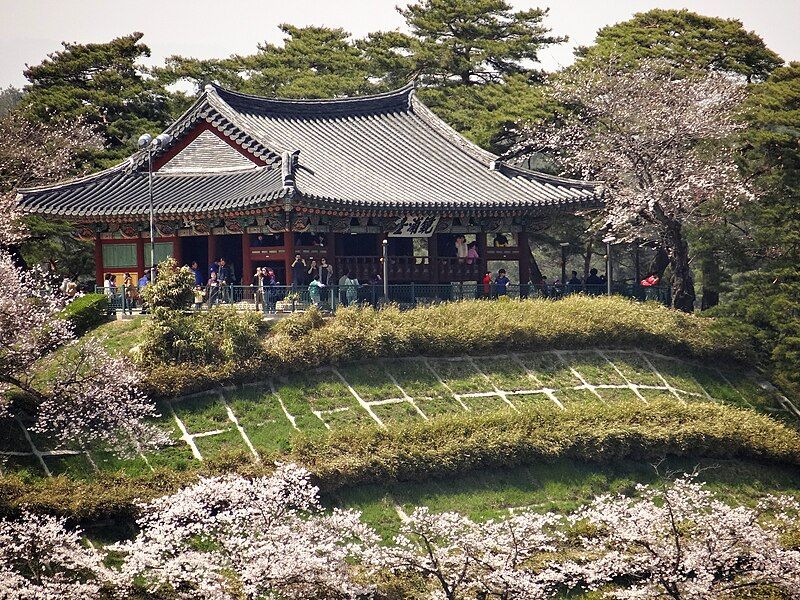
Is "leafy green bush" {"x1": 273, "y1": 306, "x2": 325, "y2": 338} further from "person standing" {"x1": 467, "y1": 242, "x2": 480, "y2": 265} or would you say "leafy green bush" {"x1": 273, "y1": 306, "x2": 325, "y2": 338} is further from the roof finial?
"person standing" {"x1": 467, "y1": 242, "x2": 480, "y2": 265}

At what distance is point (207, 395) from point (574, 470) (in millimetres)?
10608

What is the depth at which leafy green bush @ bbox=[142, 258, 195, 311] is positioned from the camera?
37344 millimetres

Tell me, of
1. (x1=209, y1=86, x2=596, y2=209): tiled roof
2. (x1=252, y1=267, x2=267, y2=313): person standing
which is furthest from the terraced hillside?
(x1=209, y1=86, x2=596, y2=209): tiled roof

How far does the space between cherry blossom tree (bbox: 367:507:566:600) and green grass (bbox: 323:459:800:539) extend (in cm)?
206

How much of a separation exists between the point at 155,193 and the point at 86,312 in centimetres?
→ 592

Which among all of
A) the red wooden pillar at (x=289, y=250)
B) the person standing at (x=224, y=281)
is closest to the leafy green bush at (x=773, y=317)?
the red wooden pillar at (x=289, y=250)

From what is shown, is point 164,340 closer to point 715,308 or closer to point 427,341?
point 427,341

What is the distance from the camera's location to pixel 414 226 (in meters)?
48.2

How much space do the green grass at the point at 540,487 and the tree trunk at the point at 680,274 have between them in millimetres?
10998

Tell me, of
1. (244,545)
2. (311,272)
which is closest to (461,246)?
(311,272)

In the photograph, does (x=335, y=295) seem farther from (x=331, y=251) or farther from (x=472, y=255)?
(x=472, y=255)

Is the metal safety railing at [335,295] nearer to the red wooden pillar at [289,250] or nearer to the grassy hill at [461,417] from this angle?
the red wooden pillar at [289,250]

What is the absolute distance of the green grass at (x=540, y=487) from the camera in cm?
3350

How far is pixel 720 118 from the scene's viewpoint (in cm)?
5028
